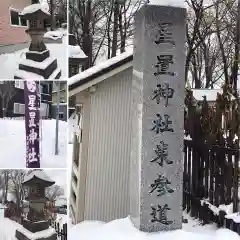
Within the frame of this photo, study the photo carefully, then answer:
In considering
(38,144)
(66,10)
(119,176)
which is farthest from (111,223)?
(66,10)

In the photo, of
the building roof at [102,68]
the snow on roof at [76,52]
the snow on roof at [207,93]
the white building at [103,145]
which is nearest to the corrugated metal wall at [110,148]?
the white building at [103,145]

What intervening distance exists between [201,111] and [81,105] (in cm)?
94

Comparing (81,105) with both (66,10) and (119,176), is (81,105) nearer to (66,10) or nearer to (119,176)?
(119,176)

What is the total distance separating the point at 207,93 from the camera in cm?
298

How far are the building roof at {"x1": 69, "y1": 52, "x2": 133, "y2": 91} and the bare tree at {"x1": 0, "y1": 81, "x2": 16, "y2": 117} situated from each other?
64 cm

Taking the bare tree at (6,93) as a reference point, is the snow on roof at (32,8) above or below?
above

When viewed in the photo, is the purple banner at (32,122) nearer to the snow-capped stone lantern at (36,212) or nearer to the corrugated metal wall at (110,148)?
the snow-capped stone lantern at (36,212)

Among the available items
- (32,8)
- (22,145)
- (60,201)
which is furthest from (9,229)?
(32,8)

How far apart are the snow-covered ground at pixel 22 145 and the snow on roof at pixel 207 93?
1.13m

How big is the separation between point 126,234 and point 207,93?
1.16m

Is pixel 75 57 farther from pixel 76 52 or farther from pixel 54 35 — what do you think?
pixel 54 35

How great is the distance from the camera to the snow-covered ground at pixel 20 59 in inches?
85.1

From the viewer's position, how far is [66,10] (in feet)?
7.32

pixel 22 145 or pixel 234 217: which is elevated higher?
pixel 22 145
